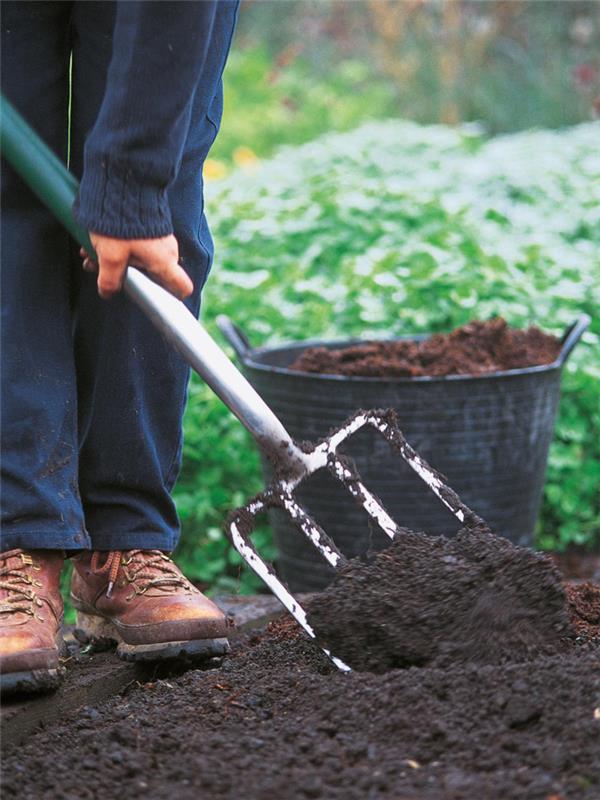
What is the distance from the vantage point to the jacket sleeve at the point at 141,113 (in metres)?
1.92

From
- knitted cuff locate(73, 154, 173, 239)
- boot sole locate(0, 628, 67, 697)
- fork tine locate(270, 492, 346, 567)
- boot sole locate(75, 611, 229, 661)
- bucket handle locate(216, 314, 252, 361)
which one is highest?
knitted cuff locate(73, 154, 173, 239)

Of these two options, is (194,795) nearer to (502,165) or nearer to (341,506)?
(341,506)

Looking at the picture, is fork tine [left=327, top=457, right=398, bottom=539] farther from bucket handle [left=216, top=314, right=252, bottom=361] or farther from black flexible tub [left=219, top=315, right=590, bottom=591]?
bucket handle [left=216, top=314, right=252, bottom=361]

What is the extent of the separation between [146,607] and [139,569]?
0.32 ft

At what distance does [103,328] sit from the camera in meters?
2.34

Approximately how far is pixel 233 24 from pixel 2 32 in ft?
1.45

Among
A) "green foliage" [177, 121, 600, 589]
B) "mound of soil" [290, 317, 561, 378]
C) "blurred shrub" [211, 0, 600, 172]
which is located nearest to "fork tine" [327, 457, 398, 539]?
"mound of soil" [290, 317, 561, 378]

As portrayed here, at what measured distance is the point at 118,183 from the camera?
1947mm

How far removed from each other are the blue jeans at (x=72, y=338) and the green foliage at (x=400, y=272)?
1263 millimetres

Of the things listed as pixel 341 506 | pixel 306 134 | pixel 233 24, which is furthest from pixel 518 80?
pixel 233 24

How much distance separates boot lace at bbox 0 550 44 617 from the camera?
2.18 meters

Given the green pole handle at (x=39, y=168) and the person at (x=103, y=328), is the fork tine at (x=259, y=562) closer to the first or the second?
the person at (x=103, y=328)

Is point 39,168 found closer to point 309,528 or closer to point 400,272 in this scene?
point 309,528

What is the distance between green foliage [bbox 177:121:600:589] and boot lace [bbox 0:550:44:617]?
4.66 feet
